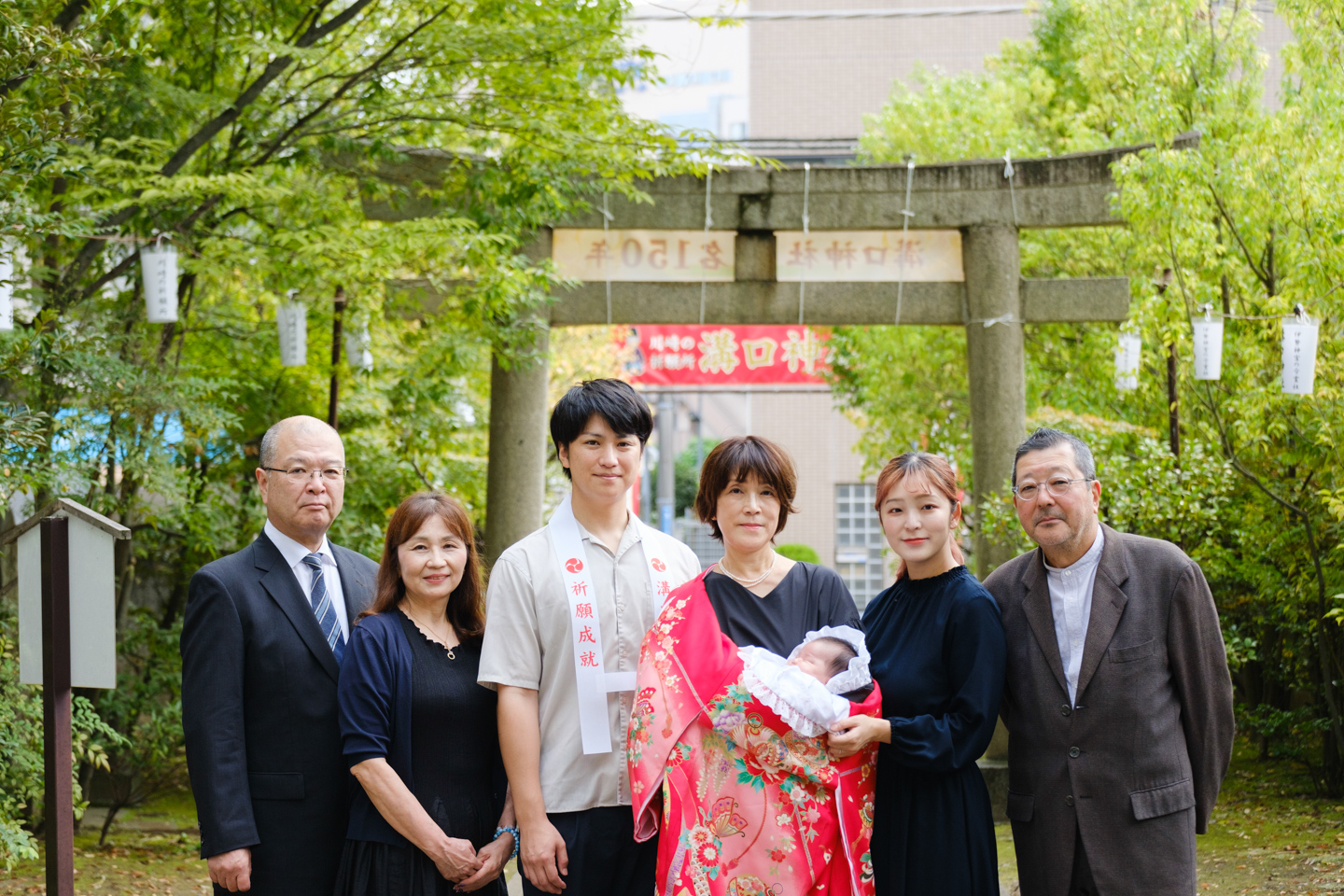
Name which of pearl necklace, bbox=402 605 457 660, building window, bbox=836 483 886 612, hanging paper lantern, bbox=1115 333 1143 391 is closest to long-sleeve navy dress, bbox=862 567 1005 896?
pearl necklace, bbox=402 605 457 660

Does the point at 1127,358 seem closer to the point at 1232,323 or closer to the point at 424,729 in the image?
the point at 1232,323

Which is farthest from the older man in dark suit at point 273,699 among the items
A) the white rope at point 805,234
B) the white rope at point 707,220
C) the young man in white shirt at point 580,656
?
the white rope at point 805,234

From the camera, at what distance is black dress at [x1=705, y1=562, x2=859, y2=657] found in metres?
2.82

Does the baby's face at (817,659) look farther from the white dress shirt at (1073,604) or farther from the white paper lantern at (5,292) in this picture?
the white paper lantern at (5,292)

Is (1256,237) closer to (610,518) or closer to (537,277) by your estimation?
(537,277)

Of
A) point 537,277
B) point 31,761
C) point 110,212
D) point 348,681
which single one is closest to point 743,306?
point 537,277

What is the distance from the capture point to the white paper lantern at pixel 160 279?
19.9 ft

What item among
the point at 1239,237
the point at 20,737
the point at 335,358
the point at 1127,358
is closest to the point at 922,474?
the point at 20,737

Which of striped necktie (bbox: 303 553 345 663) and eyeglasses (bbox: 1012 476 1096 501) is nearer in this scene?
eyeglasses (bbox: 1012 476 1096 501)

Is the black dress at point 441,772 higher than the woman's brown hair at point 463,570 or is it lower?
lower

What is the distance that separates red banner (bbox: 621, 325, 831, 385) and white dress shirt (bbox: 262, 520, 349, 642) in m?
14.3

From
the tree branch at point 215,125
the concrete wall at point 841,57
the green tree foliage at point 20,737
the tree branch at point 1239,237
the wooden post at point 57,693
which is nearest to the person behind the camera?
the wooden post at point 57,693

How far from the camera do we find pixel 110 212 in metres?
5.73

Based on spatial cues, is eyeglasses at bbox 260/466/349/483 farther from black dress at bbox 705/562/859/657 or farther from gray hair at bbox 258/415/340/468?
black dress at bbox 705/562/859/657
